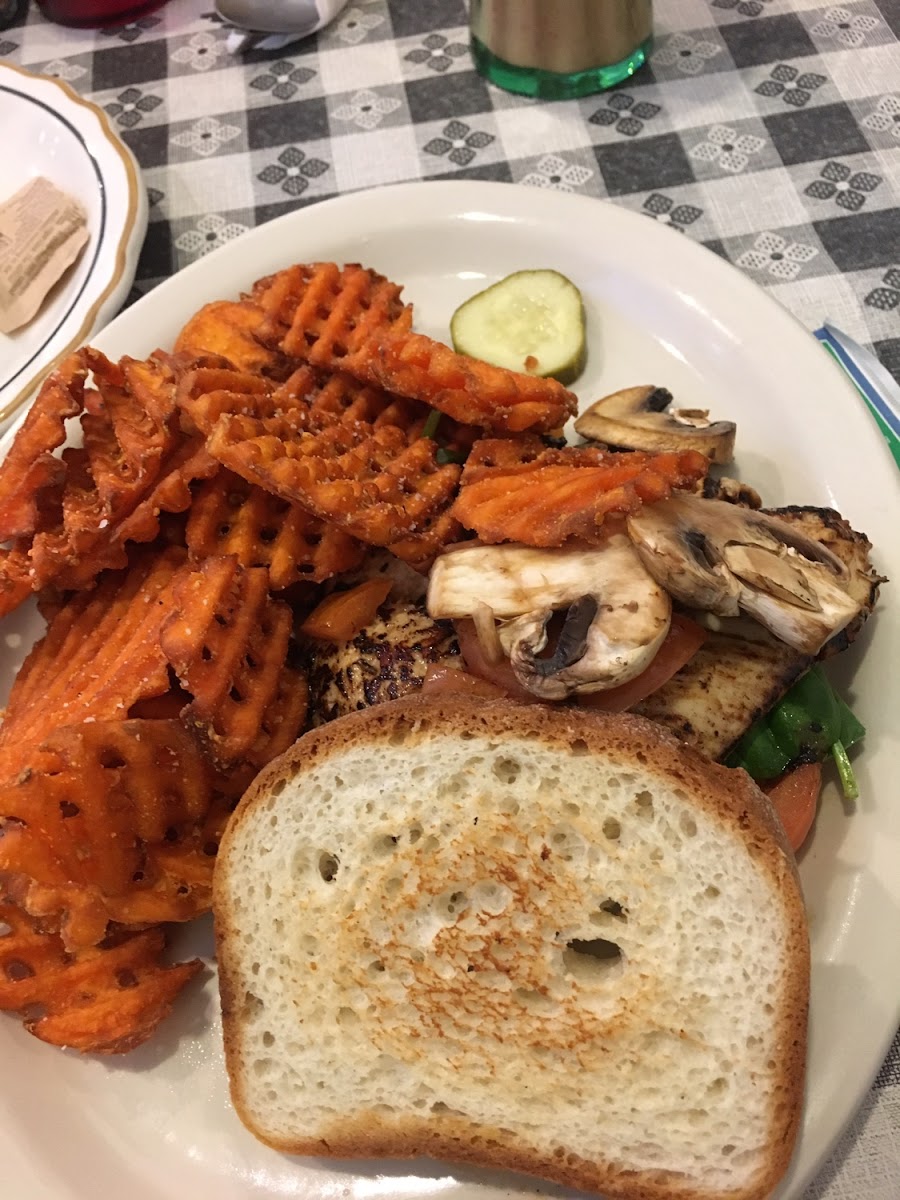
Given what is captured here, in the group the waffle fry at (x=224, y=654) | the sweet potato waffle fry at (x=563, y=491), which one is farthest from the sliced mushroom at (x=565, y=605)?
the waffle fry at (x=224, y=654)

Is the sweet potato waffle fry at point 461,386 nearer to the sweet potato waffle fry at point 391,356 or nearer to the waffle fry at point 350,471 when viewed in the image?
the sweet potato waffle fry at point 391,356

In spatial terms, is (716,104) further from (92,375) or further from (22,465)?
(22,465)

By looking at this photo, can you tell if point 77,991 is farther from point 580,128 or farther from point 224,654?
point 580,128

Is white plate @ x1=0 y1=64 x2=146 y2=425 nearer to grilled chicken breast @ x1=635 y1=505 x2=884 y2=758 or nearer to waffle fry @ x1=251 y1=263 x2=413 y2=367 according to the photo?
waffle fry @ x1=251 y1=263 x2=413 y2=367

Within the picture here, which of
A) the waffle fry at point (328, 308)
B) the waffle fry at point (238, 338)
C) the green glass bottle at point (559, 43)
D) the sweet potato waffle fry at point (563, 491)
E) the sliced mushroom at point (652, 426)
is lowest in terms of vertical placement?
the sliced mushroom at point (652, 426)

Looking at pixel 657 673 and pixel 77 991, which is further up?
pixel 657 673

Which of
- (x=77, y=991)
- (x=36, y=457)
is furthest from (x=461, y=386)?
(x=77, y=991)
